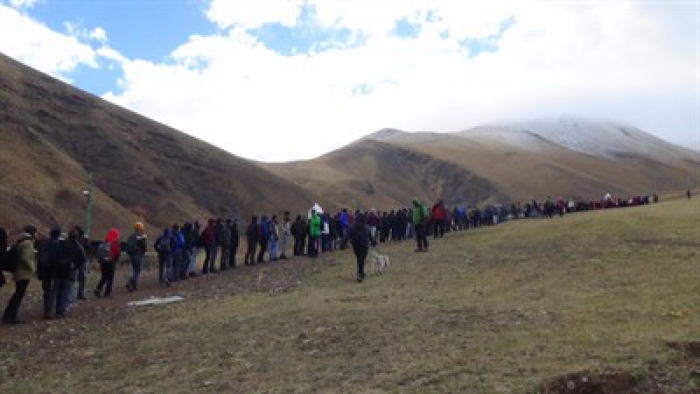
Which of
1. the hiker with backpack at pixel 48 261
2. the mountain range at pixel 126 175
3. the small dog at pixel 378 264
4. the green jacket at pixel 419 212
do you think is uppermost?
the mountain range at pixel 126 175

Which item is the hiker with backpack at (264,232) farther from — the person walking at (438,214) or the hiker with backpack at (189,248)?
the person walking at (438,214)

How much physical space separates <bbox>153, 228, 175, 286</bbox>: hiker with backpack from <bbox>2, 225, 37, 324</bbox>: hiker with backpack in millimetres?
6732

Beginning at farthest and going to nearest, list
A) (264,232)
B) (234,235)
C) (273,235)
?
1. (273,235)
2. (264,232)
3. (234,235)

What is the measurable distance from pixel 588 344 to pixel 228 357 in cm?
607

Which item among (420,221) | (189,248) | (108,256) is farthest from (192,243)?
(420,221)

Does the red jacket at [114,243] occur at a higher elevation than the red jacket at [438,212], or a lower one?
lower

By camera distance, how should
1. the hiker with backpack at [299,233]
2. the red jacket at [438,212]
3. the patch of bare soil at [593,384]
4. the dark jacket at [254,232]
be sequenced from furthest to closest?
1. the red jacket at [438,212]
2. the hiker with backpack at [299,233]
3. the dark jacket at [254,232]
4. the patch of bare soil at [593,384]

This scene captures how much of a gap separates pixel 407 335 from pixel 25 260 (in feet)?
31.4

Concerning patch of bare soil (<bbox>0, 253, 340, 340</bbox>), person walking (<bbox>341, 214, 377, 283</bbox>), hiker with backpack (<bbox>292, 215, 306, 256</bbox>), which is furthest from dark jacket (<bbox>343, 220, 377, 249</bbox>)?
hiker with backpack (<bbox>292, 215, 306, 256</bbox>)

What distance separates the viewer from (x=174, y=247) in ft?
78.1

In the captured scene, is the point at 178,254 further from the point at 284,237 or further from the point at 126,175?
the point at 126,175

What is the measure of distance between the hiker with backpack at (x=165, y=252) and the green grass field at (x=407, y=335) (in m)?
4.03

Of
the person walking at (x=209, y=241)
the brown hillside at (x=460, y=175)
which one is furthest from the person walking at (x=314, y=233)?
the brown hillside at (x=460, y=175)

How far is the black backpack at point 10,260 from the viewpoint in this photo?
52.2 ft
